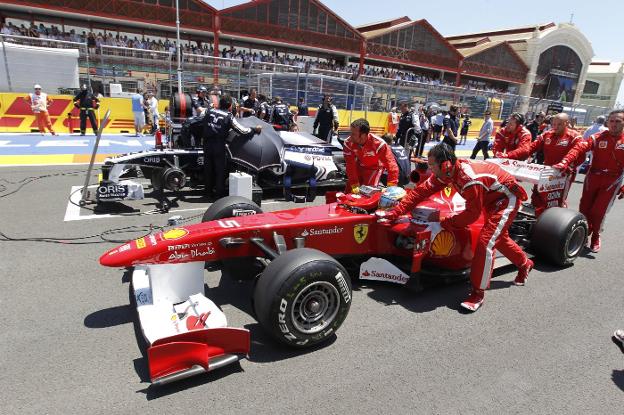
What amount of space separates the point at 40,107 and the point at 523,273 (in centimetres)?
1492

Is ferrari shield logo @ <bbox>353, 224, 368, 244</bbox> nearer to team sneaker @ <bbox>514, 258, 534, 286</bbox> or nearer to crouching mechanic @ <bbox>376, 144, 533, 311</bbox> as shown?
crouching mechanic @ <bbox>376, 144, 533, 311</bbox>

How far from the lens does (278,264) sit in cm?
318

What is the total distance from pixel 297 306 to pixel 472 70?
5137 centimetres

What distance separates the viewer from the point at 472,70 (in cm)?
4850

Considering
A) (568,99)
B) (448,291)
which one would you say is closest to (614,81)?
(568,99)

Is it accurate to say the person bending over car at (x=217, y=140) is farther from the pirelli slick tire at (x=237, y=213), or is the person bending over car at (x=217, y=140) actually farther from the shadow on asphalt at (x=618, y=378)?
the shadow on asphalt at (x=618, y=378)

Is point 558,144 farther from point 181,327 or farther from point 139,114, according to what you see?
point 139,114

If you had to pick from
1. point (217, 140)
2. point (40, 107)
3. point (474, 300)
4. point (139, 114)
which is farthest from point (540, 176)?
point (40, 107)

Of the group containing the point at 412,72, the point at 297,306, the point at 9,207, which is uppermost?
the point at 412,72

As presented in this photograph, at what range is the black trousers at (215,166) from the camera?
22.9ft

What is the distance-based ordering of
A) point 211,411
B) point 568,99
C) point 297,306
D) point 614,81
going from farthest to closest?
point 614,81 → point 568,99 → point 297,306 → point 211,411

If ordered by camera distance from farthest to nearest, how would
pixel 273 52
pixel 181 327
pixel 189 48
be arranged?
pixel 273 52 < pixel 189 48 < pixel 181 327

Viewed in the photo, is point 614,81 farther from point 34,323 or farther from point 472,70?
point 34,323

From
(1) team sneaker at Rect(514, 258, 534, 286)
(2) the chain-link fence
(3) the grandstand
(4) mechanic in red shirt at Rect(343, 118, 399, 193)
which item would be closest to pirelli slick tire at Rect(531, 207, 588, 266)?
(1) team sneaker at Rect(514, 258, 534, 286)
